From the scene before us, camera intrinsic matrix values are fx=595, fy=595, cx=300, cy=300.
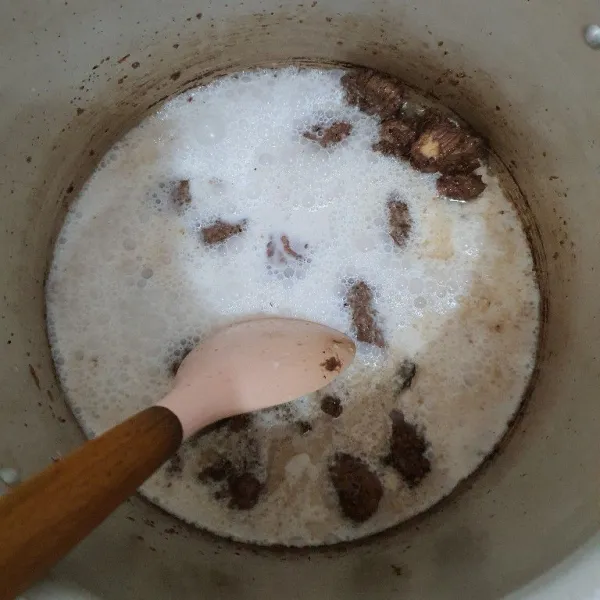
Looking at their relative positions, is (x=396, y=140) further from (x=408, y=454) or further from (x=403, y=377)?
(x=408, y=454)

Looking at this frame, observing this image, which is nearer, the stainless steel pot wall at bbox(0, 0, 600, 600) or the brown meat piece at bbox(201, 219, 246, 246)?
the stainless steel pot wall at bbox(0, 0, 600, 600)

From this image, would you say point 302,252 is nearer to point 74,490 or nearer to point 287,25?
point 287,25

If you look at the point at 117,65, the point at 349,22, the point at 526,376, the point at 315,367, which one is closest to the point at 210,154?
the point at 117,65

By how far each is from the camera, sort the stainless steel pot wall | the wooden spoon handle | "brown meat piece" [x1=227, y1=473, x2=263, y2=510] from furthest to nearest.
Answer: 1. "brown meat piece" [x1=227, y1=473, x2=263, y2=510]
2. the stainless steel pot wall
3. the wooden spoon handle

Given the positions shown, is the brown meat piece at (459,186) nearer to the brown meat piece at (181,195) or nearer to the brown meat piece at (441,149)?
the brown meat piece at (441,149)

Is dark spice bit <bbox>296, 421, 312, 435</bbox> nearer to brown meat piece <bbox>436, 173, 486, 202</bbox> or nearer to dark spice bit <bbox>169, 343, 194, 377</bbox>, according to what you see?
dark spice bit <bbox>169, 343, 194, 377</bbox>

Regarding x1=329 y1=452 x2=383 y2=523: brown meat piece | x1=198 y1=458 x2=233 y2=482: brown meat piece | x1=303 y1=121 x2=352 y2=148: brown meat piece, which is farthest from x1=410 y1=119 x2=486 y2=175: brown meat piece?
x1=198 y1=458 x2=233 y2=482: brown meat piece

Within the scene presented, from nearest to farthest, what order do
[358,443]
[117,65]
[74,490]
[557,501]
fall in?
[74,490] < [557,501] < [117,65] < [358,443]
